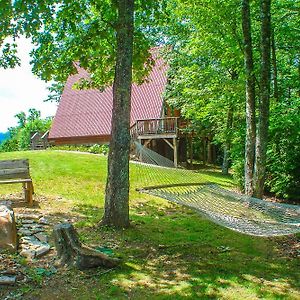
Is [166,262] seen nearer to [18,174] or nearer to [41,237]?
[41,237]

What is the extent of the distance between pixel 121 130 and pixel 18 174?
8.13 feet

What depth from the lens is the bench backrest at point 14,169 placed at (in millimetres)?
6708

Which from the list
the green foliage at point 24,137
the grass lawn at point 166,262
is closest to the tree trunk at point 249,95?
the grass lawn at point 166,262

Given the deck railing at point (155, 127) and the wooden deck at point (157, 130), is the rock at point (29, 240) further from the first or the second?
the deck railing at point (155, 127)

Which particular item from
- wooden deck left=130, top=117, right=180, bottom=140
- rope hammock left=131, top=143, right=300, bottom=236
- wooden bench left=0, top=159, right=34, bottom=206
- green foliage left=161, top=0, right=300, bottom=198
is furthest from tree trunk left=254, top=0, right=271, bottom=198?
wooden deck left=130, top=117, right=180, bottom=140

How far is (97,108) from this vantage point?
19984 millimetres

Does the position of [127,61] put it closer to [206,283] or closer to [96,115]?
[206,283]

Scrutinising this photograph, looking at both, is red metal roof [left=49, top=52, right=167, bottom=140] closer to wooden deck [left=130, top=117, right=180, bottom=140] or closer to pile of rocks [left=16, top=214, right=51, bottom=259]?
wooden deck [left=130, top=117, right=180, bottom=140]

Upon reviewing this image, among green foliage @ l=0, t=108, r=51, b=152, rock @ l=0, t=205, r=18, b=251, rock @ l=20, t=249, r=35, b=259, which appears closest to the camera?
rock @ l=20, t=249, r=35, b=259

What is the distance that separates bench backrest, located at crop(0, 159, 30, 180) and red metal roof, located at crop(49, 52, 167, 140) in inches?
452

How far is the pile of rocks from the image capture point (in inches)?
167

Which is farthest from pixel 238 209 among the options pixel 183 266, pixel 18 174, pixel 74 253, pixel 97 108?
pixel 97 108

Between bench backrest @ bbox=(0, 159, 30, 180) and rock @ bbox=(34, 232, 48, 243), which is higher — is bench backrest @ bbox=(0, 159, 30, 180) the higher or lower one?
the higher one

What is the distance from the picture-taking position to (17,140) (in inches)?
1115
